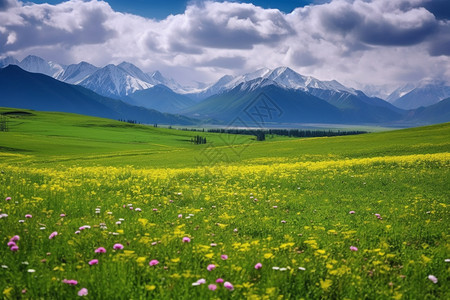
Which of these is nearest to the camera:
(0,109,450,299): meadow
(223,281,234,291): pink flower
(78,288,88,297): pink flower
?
(78,288,88,297): pink flower

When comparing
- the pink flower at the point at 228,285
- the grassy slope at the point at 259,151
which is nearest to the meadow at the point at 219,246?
the pink flower at the point at 228,285

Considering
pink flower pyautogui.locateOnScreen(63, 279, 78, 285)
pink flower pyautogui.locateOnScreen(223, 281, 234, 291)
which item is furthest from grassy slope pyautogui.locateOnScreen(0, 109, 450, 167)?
pink flower pyautogui.locateOnScreen(63, 279, 78, 285)

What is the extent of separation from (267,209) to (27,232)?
→ 8151 mm

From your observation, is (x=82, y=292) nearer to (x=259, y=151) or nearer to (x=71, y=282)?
(x=71, y=282)

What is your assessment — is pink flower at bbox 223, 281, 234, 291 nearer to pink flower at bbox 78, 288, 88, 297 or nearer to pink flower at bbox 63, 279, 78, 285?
pink flower at bbox 78, 288, 88, 297

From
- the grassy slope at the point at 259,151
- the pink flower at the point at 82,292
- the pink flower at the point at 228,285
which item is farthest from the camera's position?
the grassy slope at the point at 259,151

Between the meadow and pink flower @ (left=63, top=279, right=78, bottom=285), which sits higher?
pink flower @ (left=63, top=279, right=78, bottom=285)

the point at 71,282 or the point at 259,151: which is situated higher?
the point at 71,282

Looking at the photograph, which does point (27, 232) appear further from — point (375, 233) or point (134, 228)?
point (375, 233)

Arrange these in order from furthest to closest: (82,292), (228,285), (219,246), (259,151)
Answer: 1. (259,151)
2. (219,246)
3. (228,285)
4. (82,292)

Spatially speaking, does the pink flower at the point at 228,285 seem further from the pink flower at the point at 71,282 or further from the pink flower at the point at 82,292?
the pink flower at the point at 71,282

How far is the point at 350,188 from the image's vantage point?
1772 cm

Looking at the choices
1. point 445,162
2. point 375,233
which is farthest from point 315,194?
point 445,162

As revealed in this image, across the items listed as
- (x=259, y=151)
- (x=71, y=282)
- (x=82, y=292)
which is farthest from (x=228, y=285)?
(x=259, y=151)
